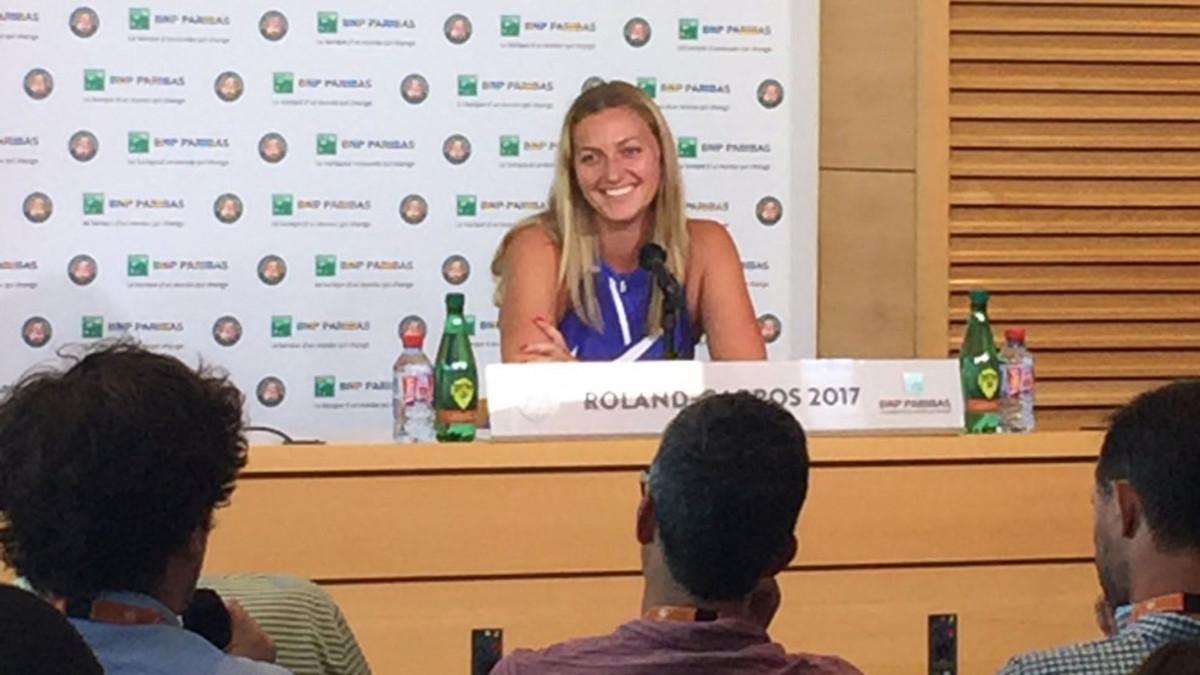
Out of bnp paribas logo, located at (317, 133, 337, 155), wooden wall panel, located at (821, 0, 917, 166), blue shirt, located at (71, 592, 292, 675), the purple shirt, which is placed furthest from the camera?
wooden wall panel, located at (821, 0, 917, 166)

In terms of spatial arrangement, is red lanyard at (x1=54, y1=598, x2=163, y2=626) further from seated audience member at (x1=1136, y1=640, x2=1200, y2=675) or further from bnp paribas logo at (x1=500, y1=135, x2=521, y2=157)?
bnp paribas logo at (x1=500, y1=135, x2=521, y2=157)

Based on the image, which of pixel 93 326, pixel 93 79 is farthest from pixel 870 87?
pixel 93 326

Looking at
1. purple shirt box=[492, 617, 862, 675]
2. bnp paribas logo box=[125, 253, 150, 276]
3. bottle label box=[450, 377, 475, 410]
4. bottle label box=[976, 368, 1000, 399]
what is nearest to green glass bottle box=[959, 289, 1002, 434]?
bottle label box=[976, 368, 1000, 399]

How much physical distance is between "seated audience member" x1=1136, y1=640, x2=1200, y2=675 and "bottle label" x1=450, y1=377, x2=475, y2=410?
6.84 feet

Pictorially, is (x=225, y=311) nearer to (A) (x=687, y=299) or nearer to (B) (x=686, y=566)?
(A) (x=687, y=299)

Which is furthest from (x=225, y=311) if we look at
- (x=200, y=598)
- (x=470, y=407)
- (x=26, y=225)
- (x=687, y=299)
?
(x=200, y=598)

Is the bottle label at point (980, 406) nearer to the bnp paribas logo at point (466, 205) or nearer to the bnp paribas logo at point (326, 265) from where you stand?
the bnp paribas logo at point (466, 205)

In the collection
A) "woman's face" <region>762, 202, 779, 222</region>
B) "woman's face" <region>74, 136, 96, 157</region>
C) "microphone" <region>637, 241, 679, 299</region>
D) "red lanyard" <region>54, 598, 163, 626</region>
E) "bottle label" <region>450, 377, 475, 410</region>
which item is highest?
"woman's face" <region>74, 136, 96, 157</region>

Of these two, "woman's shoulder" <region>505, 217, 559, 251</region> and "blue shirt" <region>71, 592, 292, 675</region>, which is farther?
"woman's shoulder" <region>505, 217, 559, 251</region>

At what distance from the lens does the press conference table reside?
118 inches

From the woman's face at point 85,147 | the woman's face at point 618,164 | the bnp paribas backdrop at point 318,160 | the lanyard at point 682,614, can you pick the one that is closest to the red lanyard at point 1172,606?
the lanyard at point 682,614

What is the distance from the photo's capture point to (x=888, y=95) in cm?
525

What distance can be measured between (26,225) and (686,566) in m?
3.30

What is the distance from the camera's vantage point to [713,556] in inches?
74.2
